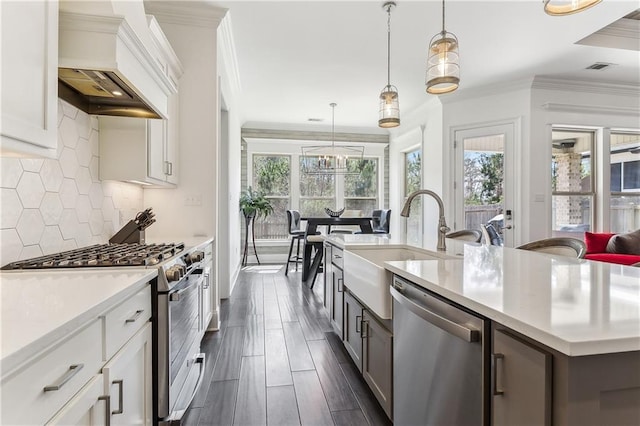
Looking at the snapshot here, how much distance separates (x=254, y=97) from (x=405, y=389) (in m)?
4.81

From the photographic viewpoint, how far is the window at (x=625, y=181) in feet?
16.0

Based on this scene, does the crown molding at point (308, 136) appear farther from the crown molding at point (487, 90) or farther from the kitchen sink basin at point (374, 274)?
the kitchen sink basin at point (374, 274)

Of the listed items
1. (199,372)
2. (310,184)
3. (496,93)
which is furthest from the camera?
(310,184)

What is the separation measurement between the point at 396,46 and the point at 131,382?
12.5 ft

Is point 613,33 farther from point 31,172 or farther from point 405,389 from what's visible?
point 31,172

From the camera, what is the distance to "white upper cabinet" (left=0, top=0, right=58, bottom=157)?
94 centimetres

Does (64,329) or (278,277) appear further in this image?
(278,277)

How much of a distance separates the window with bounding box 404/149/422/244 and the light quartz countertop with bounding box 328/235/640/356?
15.4ft

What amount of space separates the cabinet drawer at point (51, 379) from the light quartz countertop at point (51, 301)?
4 centimetres

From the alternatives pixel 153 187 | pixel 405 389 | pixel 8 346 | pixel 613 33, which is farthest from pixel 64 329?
pixel 613 33

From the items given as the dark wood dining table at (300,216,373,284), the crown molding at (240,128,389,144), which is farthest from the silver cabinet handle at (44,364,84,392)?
the crown molding at (240,128,389,144)

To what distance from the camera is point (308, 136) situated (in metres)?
6.94

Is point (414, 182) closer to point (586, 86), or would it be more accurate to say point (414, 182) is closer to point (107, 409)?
point (586, 86)

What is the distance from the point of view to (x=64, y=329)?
0.73 m
